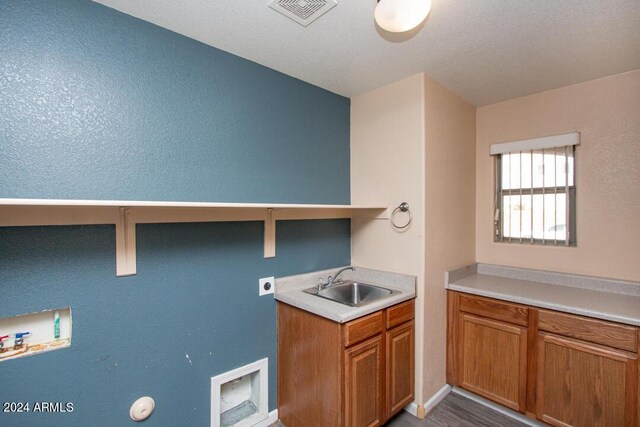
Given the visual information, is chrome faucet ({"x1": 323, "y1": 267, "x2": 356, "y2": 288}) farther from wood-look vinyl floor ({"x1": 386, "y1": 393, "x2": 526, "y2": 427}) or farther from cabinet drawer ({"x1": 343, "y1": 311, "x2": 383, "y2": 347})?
wood-look vinyl floor ({"x1": 386, "y1": 393, "x2": 526, "y2": 427})

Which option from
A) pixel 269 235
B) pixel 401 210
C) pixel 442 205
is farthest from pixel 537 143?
pixel 269 235

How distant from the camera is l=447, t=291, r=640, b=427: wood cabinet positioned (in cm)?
164

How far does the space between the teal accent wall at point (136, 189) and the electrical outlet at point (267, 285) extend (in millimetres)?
40

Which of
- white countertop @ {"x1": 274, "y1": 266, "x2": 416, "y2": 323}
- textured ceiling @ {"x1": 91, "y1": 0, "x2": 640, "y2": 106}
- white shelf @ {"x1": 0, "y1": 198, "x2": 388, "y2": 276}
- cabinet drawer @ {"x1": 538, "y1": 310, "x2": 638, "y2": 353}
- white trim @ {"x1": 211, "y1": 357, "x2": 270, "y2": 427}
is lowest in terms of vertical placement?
white trim @ {"x1": 211, "y1": 357, "x2": 270, "y2": 427}

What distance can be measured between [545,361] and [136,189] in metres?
2.61

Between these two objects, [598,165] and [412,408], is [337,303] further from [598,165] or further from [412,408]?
[598,165]

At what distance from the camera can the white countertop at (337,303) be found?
5.49 feet

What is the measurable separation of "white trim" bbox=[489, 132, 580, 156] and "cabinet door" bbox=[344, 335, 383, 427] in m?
1.95

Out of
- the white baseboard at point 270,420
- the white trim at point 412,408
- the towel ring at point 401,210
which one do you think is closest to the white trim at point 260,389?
the white baseboard at point 270,420

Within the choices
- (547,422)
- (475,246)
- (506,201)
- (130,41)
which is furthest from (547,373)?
(130,41)

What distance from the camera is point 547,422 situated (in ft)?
6.13

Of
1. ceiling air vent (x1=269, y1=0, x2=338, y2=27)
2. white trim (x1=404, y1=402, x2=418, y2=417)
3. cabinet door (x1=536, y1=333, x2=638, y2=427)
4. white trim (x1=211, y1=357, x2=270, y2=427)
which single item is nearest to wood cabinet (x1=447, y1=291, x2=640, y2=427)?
cabinet door (x1=536, y1=333, x2=638, y2=427)

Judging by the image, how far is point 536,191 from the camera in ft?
8.13

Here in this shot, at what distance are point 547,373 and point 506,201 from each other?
138 cm
